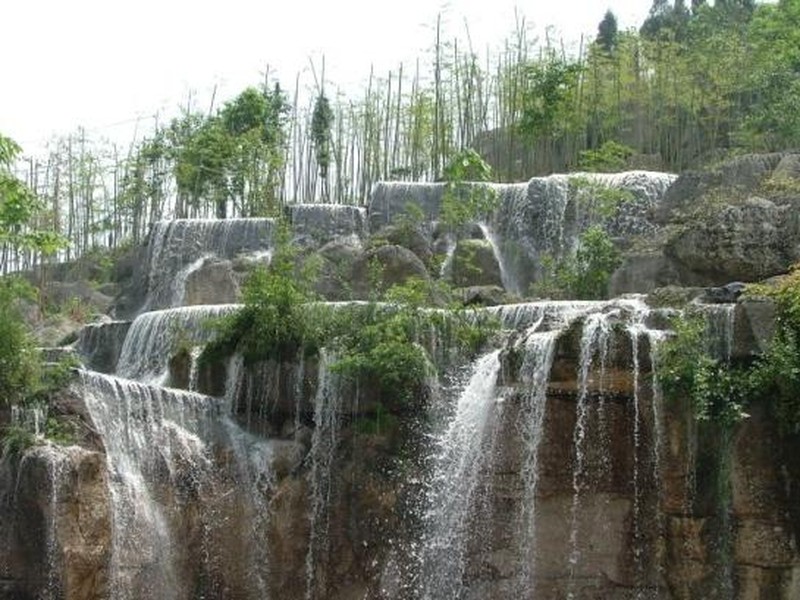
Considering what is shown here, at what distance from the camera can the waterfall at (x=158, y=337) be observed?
18438mm

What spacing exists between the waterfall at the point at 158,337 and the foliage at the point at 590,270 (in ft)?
17.5

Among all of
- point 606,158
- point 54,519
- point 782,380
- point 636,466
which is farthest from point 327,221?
point 782,380

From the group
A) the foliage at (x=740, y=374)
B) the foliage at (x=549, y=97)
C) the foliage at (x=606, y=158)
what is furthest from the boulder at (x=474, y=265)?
the foliage at (x=740, y=374)

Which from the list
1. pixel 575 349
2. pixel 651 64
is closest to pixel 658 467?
pixel 575 349

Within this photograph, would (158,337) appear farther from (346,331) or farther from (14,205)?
(14,205)

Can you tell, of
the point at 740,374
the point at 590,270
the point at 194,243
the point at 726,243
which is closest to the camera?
Result: the point at 740,374

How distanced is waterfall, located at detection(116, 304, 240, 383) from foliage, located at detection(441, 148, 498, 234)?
4.67 meters

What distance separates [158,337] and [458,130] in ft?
46.1

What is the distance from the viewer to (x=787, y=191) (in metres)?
19.0

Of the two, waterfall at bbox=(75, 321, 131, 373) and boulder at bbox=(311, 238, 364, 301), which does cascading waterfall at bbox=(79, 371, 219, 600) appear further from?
boulder at bbox=(311, 238, 364, 301)

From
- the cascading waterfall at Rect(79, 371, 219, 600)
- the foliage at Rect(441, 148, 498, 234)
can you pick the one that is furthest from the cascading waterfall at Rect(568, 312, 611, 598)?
the foliage at Rect(441, 148, 498, 234)

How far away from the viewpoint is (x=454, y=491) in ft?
46.7

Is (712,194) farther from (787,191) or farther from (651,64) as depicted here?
(651,64)

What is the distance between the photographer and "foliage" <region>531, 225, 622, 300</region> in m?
19.9
